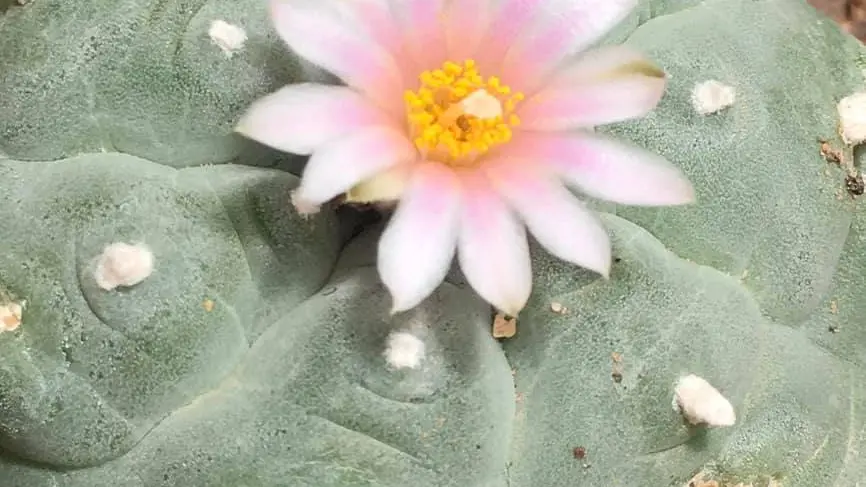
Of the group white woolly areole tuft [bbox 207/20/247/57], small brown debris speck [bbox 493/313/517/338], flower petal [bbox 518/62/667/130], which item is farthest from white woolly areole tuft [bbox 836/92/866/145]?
white woolly areole tuft [bbox 207/20/247/57]

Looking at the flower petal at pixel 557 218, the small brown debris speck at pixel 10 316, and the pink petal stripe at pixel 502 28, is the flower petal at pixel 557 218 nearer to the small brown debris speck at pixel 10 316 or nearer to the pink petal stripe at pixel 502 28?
the pink petal stripe at pixel 502 28

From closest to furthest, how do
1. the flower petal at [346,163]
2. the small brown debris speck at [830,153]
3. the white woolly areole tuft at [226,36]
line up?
the flower petal at [346,163] < the white woolly areole tuft at [226,36] < the small brown debris speck at [830,153]

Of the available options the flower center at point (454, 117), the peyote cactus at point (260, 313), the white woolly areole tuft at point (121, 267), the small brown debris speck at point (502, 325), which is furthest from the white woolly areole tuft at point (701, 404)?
the white woolly areole tuft at point (121, 267)

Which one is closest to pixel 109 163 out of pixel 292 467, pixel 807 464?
pixel 292 467

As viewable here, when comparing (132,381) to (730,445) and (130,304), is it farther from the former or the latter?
(730,445)

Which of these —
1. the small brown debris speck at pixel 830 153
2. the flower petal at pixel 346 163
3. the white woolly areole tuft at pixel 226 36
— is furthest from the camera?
the small brown debris speck at pixel 830 153

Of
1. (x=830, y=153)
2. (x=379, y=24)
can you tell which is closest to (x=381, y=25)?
(x=379, y=24)
